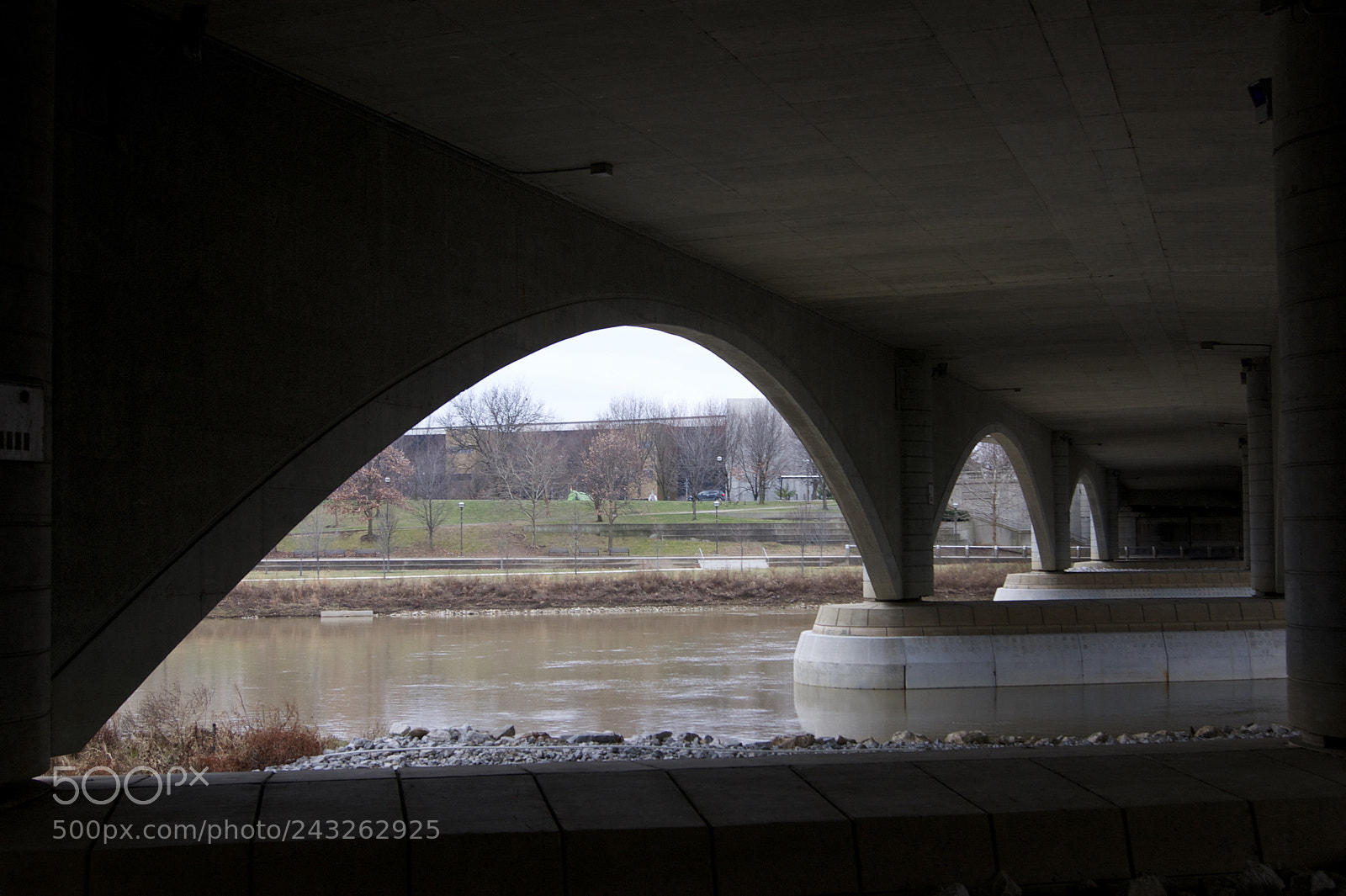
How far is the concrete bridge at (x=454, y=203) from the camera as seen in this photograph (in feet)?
24.2

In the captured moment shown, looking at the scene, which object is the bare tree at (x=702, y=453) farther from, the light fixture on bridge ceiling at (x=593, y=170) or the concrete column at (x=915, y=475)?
the light fixture on bridge ceiling at (x=593, y=170)

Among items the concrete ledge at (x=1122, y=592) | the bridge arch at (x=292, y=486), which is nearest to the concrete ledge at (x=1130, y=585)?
the concrete ledge at (x=1122, y=592)

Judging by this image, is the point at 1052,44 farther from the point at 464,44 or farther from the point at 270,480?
the point at 270,480

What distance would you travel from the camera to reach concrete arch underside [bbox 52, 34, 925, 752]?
305 inches

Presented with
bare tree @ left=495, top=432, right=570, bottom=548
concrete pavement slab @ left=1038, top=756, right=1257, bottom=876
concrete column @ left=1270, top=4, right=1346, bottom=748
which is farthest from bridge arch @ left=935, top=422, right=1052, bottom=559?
bare tree @ left=495, top=432, right=570, bottom=548

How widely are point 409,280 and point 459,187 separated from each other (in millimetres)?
1353

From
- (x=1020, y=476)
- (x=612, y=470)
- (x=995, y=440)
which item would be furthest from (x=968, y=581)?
(x=612, y=470)

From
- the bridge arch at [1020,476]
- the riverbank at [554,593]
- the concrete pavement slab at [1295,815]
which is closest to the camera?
the concrete pavement slab at [1295,815]

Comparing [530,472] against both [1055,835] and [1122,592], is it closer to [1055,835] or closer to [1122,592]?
[1122,592]

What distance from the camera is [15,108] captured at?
236 inches

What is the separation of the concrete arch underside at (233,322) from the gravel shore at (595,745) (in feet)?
16.8

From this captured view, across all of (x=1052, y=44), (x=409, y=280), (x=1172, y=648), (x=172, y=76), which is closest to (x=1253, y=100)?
(x=1052, y=44)

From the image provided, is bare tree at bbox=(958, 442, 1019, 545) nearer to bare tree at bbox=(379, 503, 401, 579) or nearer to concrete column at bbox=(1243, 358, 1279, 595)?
bare tree at bbox=(379, 503, 401, 579)

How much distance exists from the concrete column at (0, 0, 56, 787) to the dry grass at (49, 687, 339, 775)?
586 centimetres
